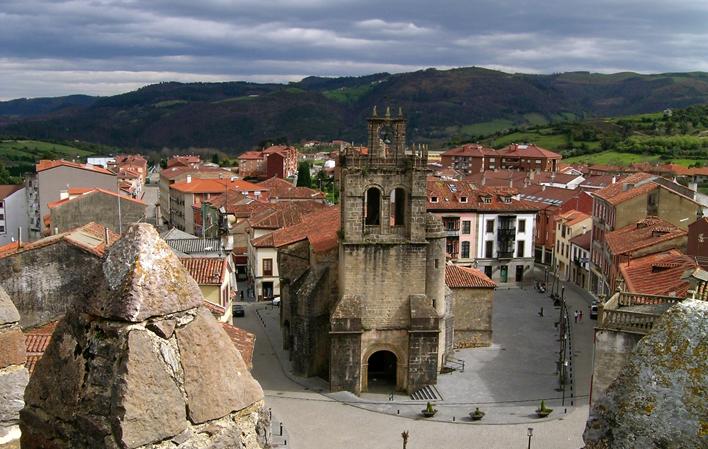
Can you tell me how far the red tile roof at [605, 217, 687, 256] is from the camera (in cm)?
4062

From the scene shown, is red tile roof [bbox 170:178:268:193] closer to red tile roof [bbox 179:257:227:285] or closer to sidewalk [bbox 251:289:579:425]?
sidewalk [bbox 251:289:579:425]

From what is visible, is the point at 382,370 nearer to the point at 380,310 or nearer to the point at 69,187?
the point at 380,310

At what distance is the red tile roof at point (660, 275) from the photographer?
90.1ft

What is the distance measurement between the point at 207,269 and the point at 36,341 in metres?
13.9

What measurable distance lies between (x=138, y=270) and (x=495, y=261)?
59.3 m

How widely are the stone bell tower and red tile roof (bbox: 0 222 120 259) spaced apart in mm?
11493

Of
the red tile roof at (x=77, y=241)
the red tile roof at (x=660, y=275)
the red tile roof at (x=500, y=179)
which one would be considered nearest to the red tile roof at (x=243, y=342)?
the red tile roof at (x=77, y=241)

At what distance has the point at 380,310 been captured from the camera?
3316 cm

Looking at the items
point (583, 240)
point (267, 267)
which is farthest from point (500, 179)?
point (267, 267)

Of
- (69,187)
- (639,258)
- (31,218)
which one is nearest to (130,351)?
(639,258)

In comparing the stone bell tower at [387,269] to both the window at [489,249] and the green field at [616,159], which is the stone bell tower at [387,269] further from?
the green field at [616,159]

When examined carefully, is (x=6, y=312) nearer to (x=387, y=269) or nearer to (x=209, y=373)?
(x=209, y=373)

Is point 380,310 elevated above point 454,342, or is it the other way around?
point 380,310

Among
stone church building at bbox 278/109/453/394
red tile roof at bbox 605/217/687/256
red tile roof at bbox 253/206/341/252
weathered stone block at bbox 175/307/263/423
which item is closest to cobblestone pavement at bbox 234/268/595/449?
stone church building at bbox 278/109/453/394
